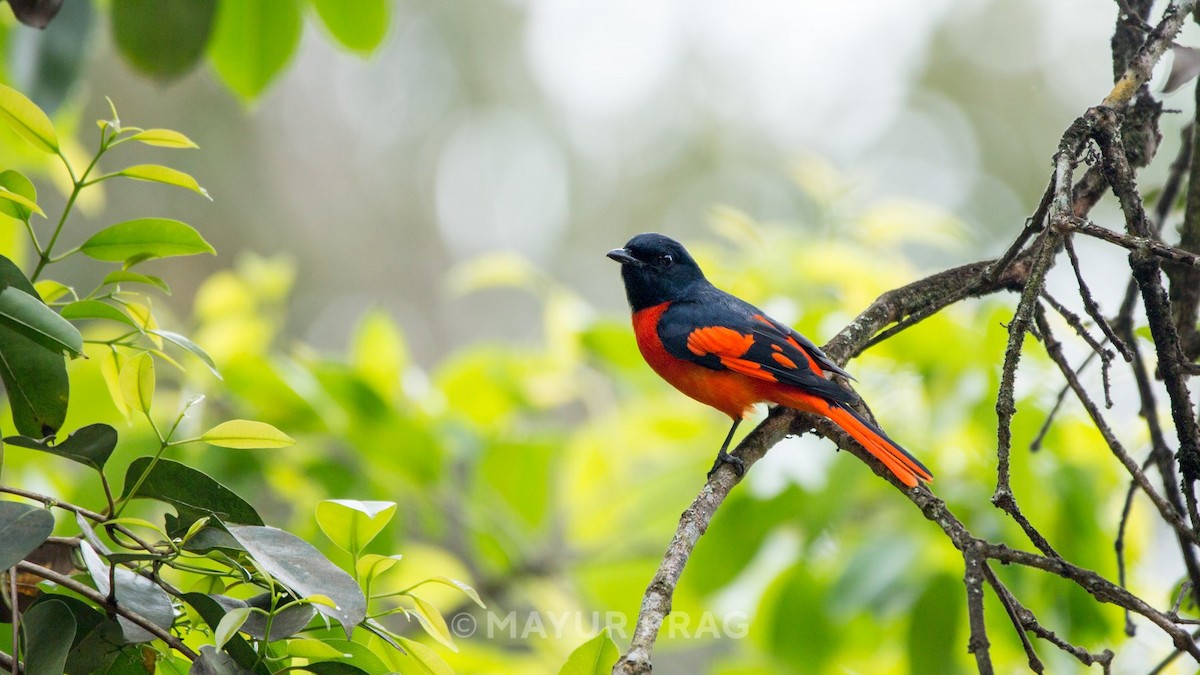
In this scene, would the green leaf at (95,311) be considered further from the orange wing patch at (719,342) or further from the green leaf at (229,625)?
the orange wing patch at (719,342)

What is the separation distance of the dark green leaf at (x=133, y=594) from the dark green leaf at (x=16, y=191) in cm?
55

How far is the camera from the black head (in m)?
4.09

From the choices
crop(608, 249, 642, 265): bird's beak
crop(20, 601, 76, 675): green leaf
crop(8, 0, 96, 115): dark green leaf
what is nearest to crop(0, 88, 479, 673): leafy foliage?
crop(20, 601, 76, 675): green leaf

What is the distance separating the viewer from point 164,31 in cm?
274

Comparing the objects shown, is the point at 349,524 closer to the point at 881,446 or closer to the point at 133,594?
the point at 133,594

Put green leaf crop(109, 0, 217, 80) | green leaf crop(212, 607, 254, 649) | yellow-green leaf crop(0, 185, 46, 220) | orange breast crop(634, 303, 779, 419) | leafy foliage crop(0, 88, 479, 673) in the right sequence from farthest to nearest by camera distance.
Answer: orange breast crop(634, 303, 779, 419) < green leaf crop(109, 0, 217, 80) < yellow-green leaf crop(0, 185, 46, 220) < leafy foliage crop(0, 88, 479, 673) < green leaf crop(212, 607, 254, 649)

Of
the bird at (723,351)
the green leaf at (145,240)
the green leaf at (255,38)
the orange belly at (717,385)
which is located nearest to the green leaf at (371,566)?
the green leaf at (145,240)

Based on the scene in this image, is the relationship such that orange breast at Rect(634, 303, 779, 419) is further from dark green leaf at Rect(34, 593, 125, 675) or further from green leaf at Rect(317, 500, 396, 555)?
dark green leaf at Rect(34, 593, 125, 675)

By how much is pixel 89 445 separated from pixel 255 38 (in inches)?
80.1

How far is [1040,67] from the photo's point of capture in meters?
13.6

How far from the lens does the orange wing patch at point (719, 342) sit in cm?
332

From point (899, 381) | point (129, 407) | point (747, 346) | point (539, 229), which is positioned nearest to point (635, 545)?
point (747, 346)

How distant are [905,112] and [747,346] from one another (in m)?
12.3

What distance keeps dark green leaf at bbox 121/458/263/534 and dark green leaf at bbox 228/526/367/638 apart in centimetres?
10
